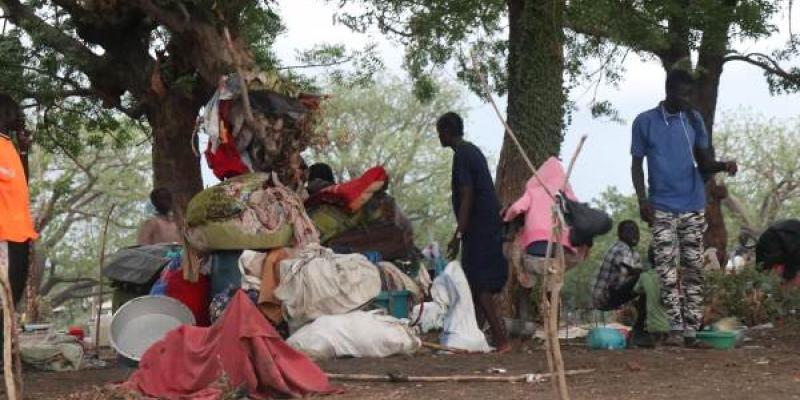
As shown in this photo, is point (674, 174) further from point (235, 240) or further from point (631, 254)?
point (235, 240)

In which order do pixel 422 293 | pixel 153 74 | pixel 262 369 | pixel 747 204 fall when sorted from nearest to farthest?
pixel 262 369 < pixel 422 293 < pixel 153 74 < pixel 747 204

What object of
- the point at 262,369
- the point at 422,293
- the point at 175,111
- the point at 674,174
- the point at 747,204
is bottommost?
the point at 262,369

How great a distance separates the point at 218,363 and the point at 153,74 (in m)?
7.91

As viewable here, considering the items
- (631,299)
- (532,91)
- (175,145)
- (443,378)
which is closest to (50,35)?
(175,145)

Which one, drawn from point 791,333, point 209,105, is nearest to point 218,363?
point 209,105

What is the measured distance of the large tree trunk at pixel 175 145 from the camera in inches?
551

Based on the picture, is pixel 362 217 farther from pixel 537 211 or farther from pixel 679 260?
pixel 679 260

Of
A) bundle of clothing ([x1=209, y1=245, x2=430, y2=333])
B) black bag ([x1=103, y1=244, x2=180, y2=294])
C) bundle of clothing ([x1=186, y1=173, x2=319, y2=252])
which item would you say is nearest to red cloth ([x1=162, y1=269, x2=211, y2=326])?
black bag ([x1=103, y1=244, x2=180, y2=294])

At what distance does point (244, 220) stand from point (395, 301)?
55.7 inches

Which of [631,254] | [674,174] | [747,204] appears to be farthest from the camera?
[747,204]

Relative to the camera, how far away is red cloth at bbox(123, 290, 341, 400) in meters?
6.30

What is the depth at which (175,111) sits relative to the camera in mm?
13984

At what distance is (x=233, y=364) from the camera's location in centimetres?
636

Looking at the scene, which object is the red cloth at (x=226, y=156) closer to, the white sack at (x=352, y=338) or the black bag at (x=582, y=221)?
the white sack at (x=352, y=338)
